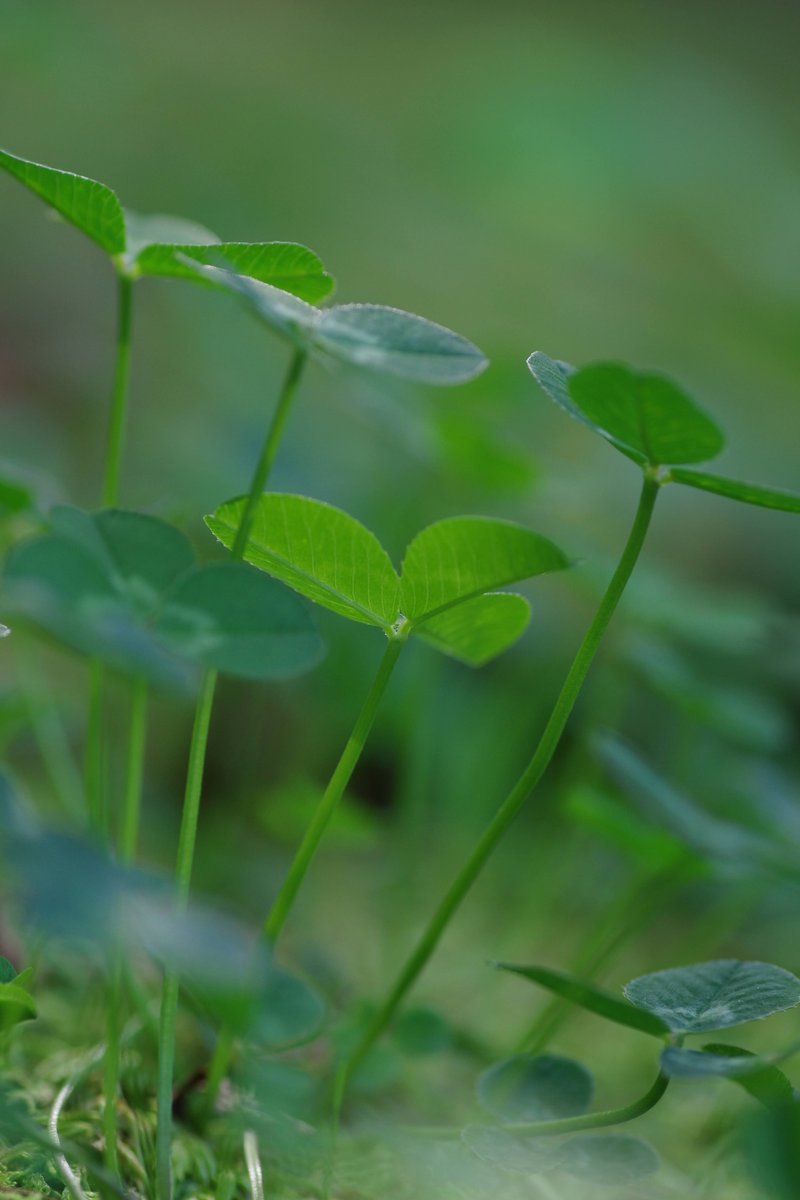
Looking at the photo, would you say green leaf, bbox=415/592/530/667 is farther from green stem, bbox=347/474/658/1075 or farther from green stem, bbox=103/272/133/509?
green stem, bbox=103/272/133/509

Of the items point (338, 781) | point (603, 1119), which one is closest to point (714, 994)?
point (603, 1119)

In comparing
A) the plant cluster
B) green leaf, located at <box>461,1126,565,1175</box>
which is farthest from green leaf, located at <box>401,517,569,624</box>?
green leaf, located at <box>461,1126,565,1175</box>

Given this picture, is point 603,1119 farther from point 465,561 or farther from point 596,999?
point 465,561

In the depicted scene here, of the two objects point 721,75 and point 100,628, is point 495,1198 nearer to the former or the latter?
point 100,628

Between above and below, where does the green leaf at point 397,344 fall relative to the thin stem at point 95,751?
above

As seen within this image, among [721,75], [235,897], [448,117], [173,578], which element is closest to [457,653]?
[173,578]

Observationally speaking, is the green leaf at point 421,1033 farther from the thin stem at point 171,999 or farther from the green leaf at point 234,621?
the green leaf at point 234,621

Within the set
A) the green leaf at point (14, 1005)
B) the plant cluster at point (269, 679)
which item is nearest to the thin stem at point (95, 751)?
the plant cluster at point (269, 679)
